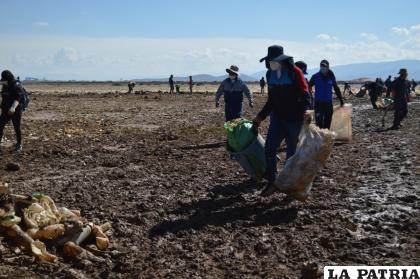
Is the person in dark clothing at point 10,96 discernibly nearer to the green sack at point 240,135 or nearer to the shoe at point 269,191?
the green sack at point 240,135

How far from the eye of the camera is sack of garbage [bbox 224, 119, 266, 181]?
7102mm

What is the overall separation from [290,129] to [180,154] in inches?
161

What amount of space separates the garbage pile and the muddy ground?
115mm

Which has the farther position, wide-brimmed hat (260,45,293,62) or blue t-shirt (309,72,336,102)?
blue t-shirt (309,72,336,102)

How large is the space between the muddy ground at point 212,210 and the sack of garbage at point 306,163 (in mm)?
275

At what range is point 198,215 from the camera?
19.9 ft

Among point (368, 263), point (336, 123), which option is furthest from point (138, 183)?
point (336, 123)

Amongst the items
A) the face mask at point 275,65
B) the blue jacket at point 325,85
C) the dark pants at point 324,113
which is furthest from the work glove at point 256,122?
the dark pants at point 324,113

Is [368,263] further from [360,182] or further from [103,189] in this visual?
[103,189]

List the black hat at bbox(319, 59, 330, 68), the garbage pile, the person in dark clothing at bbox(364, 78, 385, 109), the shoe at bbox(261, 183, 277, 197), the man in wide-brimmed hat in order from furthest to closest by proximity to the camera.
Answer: the person in dark clothing at bbox(364, 78, 385, 109), the man in wide-brimmed hat, the black hat at bbox(319, 59, 330, 68), the shoe at bbox(261, 183, 277, 197), the garbage pile

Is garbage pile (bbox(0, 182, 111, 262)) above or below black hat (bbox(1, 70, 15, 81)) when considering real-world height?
below

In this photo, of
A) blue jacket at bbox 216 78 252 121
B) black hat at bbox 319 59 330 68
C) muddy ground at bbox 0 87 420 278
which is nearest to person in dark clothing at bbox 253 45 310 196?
muddy ground at bbox 0 87 420 278

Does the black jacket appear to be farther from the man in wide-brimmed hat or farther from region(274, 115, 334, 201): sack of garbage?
region(274, 115, 334, 201): sack of garbage

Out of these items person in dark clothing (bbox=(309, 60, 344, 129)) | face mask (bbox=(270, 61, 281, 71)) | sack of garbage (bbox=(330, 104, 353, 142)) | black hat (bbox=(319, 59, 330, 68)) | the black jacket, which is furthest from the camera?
sack of garbage (bbox=(330, 104, 353, 142))
